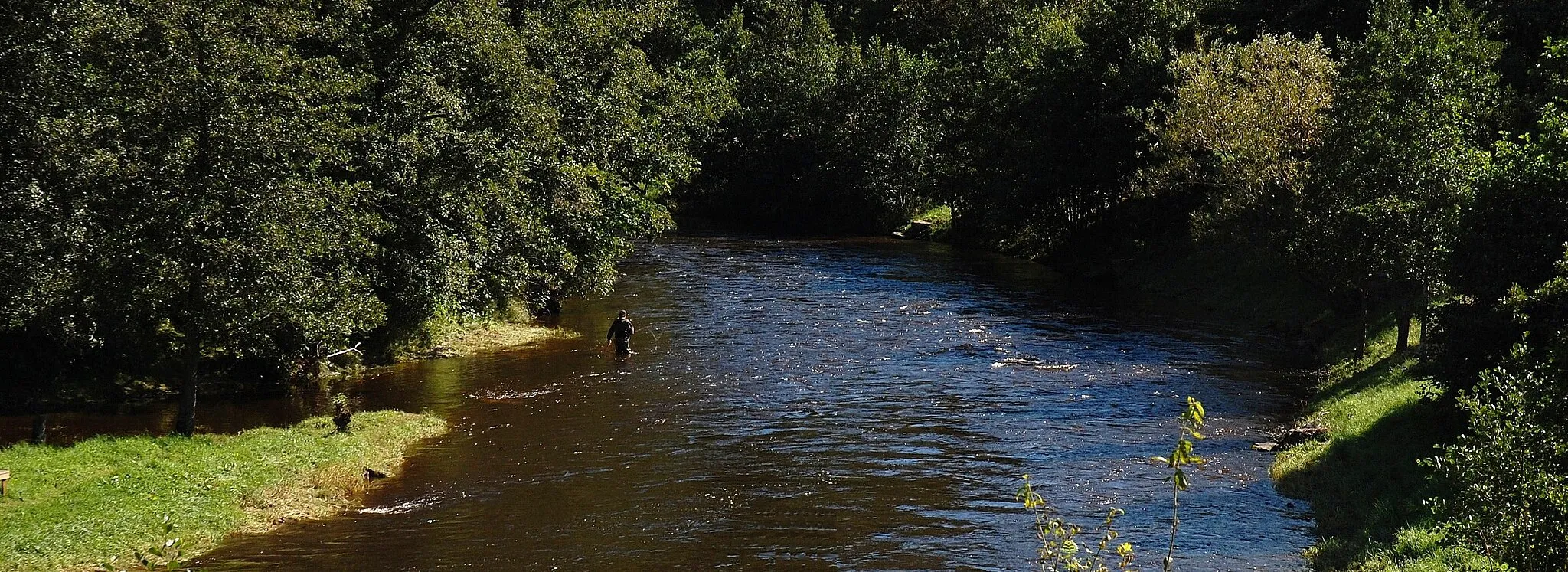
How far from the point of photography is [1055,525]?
9820 millimetres

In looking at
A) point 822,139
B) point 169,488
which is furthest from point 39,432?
point 822,139

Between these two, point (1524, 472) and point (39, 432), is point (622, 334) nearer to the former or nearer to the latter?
point (39, 432)

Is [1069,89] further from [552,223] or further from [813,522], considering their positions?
[813,522]

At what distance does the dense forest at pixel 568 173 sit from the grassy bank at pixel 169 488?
2665mm

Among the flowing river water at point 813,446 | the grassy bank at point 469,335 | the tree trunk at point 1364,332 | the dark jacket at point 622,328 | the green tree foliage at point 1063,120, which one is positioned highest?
the green tree foliage at point 1063,120

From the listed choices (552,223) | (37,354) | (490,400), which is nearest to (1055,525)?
(490,400)

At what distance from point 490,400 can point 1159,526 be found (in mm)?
17600

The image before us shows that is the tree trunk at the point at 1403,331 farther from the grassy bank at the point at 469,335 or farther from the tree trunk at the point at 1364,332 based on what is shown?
the grassy bank at the point at 469,335

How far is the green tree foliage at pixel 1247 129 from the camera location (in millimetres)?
40812

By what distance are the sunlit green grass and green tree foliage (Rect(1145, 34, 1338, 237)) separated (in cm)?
1059

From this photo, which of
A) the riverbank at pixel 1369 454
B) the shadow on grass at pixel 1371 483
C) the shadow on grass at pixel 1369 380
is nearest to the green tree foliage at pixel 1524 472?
the riverbank at pixel 1369 454

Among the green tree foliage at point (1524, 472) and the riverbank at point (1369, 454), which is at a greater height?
the green tree foliage at point (1524, 472)

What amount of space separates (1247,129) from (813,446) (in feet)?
77.0

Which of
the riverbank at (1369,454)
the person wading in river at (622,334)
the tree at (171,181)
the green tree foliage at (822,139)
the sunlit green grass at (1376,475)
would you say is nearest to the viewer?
the sunlit green grass at (1376,475)
